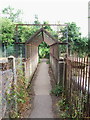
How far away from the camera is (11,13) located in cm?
2778

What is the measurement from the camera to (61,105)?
392 centimetres

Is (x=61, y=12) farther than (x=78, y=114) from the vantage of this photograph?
Yes

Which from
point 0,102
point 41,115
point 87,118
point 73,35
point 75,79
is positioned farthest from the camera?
point 73,35

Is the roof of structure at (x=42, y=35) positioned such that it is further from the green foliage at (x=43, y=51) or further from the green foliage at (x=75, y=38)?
the green foliage at (x=43, y=51)

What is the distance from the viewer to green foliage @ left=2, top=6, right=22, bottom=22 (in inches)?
1046

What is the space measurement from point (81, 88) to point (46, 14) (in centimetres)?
2479

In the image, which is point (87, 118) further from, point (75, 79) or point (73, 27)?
point (73, 27)

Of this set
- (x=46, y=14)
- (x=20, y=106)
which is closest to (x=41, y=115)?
(x=20, y=106)

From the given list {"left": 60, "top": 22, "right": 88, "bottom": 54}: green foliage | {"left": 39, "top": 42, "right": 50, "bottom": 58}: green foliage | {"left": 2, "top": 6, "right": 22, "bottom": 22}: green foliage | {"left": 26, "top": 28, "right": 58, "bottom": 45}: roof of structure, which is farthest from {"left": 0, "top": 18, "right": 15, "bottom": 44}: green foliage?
{"left": 2, "top": 6, "right": 22, "bottom": 22}: green foliage

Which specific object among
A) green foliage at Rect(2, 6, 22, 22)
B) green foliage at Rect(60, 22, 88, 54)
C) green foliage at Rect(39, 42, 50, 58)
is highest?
green foliage at Rect(2, 6, 22, 22)

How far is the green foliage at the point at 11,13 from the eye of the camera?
2657cm

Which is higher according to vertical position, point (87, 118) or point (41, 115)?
point (87, 118)

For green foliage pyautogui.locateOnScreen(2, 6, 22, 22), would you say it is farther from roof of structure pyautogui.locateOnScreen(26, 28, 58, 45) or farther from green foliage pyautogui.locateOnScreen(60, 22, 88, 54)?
roof of structure pyautogui.locateOnScreen(26, 28, 58, 45)

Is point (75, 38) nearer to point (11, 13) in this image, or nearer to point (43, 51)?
point (43, 51)
